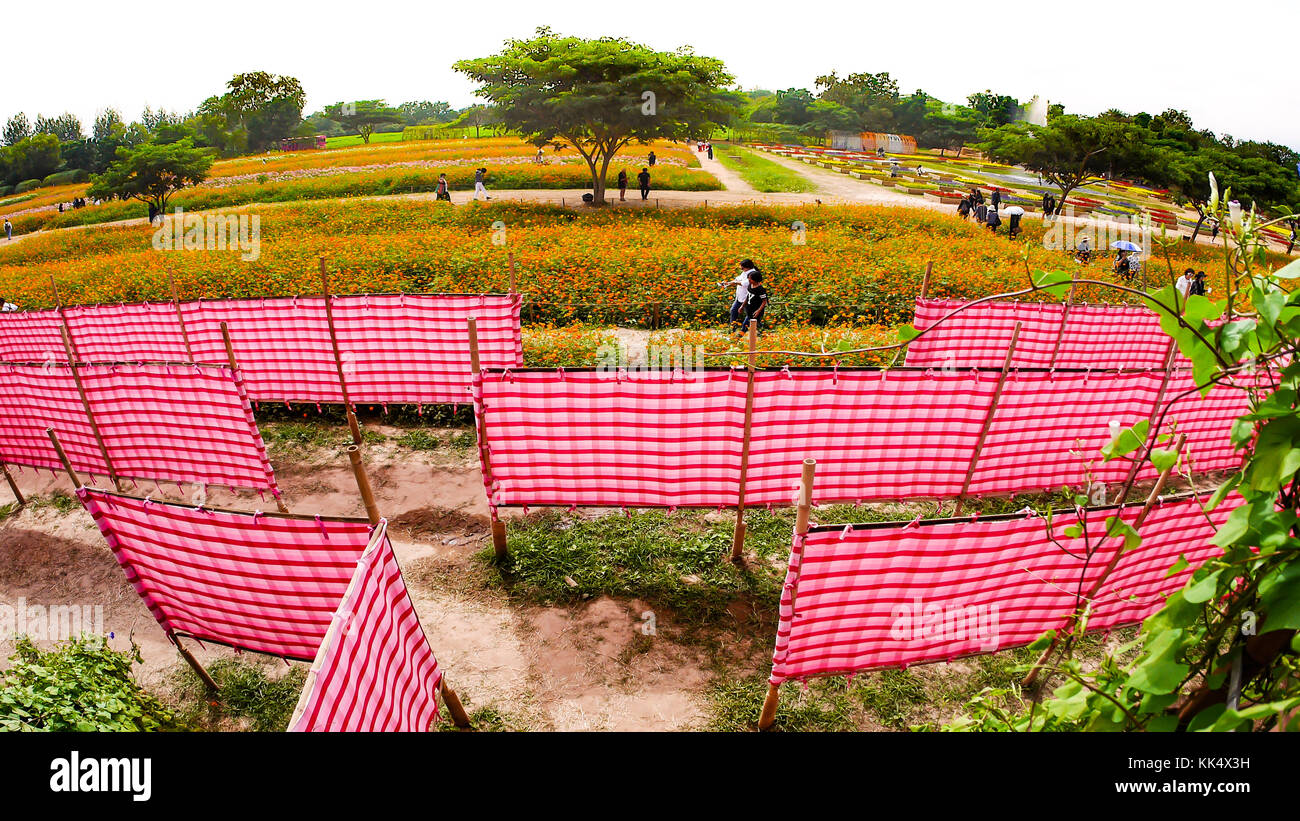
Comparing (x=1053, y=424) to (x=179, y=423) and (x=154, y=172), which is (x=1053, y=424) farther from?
(x=154, y=172)

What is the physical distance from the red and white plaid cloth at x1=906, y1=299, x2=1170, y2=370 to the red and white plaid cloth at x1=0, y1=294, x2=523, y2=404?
613cm

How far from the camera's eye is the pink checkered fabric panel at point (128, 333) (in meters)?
10.6

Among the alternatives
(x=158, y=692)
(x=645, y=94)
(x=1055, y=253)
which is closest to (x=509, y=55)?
(x=645, y=94)

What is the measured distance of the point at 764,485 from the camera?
272 inches

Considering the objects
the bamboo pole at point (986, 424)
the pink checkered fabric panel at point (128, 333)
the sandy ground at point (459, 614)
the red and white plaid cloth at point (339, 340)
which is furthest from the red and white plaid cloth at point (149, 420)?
the bamboo pole at point (986, 424)

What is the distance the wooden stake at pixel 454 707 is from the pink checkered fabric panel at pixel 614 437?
7.13ft

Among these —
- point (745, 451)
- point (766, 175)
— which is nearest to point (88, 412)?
point (745, 451)

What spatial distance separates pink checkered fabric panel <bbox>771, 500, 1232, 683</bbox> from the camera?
4.42 metres

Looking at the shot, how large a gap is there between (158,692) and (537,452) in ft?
12.2

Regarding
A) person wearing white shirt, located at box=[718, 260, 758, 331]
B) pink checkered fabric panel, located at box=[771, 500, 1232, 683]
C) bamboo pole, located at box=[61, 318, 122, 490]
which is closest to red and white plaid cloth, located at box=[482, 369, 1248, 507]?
pink checkered fabric panel, located at box=[771, 500, 1232, 683]

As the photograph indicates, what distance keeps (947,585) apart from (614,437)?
127 inches

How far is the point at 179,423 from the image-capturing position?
300 inches

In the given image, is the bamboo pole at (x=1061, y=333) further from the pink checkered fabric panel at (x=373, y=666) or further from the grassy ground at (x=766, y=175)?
the grassy ground at (x=766, y=175)
